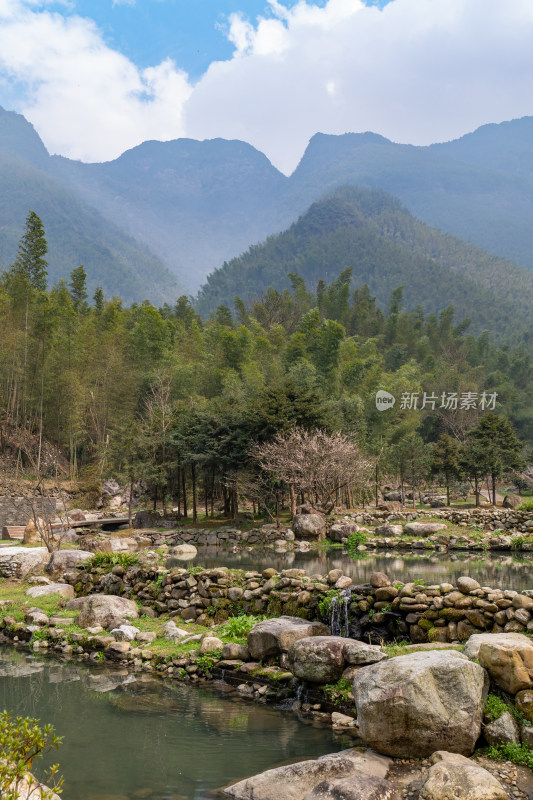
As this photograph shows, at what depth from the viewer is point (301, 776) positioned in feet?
16.8

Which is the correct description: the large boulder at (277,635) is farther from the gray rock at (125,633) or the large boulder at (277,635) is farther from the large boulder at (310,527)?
the large boulder at (310,527)

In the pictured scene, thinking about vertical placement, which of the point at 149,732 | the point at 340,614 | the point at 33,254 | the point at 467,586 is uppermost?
the point at 33,254

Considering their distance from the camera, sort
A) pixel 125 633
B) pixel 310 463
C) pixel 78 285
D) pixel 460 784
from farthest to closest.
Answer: pixel 78 285 < pixel 310 463 < pixel 125 633 < pixel 460 784

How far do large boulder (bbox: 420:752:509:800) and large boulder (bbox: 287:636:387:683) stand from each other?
6.70 feet

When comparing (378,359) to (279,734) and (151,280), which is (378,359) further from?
(151,280)

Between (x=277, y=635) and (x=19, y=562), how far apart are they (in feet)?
30.0

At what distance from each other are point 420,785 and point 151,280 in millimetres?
185645

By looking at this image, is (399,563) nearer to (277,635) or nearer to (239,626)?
(239,626)

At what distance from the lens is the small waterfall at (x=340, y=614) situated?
8686mm

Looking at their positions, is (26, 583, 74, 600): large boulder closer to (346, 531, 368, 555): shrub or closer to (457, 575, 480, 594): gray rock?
(457, 575, 480, 594): gray rock

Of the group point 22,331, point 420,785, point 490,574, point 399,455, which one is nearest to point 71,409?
point 22,331

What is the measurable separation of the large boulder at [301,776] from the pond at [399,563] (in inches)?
349

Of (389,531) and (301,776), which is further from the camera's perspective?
(389,531)

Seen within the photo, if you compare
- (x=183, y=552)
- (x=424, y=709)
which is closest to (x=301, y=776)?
(x=424, y=709)
